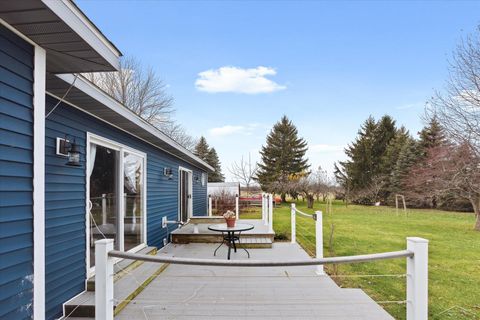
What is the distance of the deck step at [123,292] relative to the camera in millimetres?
3486

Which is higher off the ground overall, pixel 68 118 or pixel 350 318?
pixel 68 118

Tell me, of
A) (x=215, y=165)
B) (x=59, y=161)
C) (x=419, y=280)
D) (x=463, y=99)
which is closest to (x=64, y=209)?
(x=59, y=161)

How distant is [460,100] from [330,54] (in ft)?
15.3

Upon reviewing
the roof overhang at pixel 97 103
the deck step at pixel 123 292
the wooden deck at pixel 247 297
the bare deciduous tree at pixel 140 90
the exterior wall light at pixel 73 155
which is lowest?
the wooden deck at pixel 247 297

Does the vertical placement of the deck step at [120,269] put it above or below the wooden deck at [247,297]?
above

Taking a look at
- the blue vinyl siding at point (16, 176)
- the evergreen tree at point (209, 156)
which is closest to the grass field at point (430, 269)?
the blue vinyl siding at point (16, 176)

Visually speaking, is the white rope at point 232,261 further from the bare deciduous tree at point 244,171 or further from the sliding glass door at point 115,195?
the bare deciduous tree at point 244,171

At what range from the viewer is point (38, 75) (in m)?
2.31

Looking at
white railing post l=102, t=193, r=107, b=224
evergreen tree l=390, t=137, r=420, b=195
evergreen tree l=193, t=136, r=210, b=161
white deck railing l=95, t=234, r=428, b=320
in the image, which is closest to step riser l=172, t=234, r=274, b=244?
white railing post l=102, t=193, r=107, b=224

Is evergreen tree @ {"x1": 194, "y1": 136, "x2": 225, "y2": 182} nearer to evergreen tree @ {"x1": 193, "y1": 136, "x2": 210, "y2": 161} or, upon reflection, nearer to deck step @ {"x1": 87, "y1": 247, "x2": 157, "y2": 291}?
evergreen tree @ {"x1": 193, "y1": 136, "x2": 210, "y2": 161}

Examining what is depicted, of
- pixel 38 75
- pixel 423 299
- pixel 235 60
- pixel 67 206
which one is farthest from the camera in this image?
pixel 235 60

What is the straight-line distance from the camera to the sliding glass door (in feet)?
14.6

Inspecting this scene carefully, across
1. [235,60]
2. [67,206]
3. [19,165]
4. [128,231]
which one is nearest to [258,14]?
[235,60]

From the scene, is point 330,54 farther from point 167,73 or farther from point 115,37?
point 167,73
